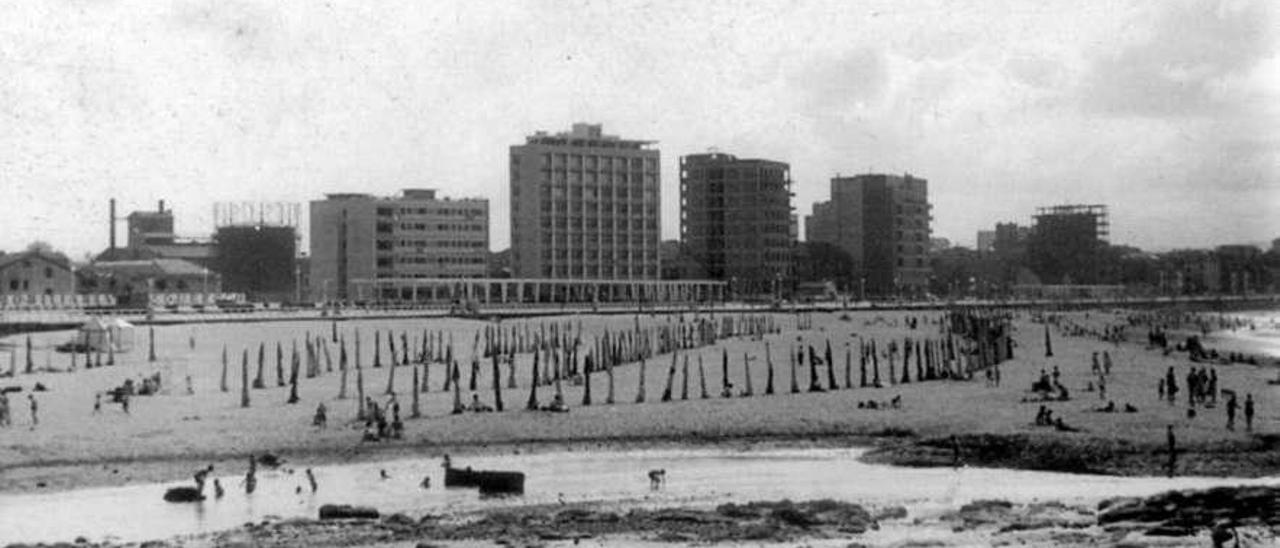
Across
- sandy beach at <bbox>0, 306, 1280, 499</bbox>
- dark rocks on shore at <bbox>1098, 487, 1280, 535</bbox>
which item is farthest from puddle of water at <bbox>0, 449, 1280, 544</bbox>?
dark rocks on shore at <bbox>1098, 487, 1280, 535</bbox>

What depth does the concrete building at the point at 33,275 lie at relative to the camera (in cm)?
12475

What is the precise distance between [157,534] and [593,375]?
42686 mm

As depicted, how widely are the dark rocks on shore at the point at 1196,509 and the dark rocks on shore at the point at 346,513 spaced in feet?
56.2

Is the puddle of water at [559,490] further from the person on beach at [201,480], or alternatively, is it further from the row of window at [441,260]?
the row of window at [441,260]

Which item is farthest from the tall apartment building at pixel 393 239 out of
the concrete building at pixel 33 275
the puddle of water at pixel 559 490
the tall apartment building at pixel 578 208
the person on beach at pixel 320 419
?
the puddle of water at pixel 559 490

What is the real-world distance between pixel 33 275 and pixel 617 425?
94.3 m

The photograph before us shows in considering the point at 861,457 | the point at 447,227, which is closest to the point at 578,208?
the point at 447,227

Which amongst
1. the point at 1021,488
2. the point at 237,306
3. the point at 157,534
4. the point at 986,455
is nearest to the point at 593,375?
the point at 986,455

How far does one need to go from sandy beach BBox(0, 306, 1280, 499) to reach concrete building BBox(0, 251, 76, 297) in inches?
2154

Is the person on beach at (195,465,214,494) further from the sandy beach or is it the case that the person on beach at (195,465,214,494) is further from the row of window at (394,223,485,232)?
the row of window at (394,223,485,232)

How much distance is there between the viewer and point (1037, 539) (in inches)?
1153

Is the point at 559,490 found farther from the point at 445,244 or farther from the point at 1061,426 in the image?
the point at 445,244

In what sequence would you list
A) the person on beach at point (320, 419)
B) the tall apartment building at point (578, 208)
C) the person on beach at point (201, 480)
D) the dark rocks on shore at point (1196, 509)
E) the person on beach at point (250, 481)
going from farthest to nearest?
the tall apartment building at point (578, 208) < the person on beach at point (320, 419) < the person on beach at point (250, 481) < the person on beach at point (201, 480) < the dark rocks on shore at point (1196, 509)

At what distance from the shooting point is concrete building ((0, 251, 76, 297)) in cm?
12475
